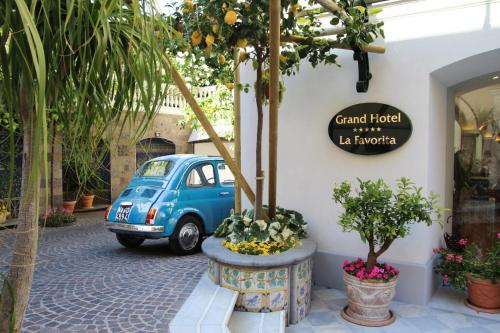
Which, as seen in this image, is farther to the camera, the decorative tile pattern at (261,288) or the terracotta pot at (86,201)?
the terracotta pot at (86,201)

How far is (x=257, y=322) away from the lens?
380 cm

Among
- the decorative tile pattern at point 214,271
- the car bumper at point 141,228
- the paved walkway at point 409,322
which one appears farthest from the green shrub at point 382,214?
the car bumper at point 141,228

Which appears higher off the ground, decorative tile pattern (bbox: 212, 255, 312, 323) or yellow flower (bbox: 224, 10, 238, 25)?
yellow flower (bbox: 224, 10, 238, 25)

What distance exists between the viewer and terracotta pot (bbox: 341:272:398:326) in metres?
4.06

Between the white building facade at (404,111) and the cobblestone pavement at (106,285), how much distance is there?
1.88 m

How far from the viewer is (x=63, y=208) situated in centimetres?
1113

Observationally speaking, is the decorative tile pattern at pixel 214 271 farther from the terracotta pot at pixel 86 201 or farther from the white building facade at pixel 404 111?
the terracotta pot at pixel 86 201

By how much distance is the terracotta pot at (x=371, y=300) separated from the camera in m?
4.06

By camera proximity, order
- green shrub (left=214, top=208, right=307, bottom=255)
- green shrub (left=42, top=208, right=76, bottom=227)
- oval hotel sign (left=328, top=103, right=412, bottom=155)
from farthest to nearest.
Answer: green shrub (left=42, top=208, right=76, bottom=227) < oval hotel sign (left=328, top=103, right=412, bottom=155) < green shrub (left=214, top=208, right=307, bottom=255)

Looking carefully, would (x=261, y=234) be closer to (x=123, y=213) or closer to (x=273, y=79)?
(x=273, y=79)

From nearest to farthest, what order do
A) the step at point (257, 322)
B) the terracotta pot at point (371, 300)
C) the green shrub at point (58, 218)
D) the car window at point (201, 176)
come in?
the step at point (257, 322), the terracotta pot at point (371, 300), the car window at point (201, 176), the green shrub at point (58, 218)

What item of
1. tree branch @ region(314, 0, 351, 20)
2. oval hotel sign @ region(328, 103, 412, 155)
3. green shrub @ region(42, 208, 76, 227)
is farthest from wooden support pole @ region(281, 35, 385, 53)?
green shrub @ region(42, 208, 76, 227)

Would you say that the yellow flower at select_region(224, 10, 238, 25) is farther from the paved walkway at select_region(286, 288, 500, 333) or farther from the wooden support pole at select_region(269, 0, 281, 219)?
the paved walkway at select_region(286, 288, 500, 333)

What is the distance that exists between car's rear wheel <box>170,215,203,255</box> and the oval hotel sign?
10.5ft
